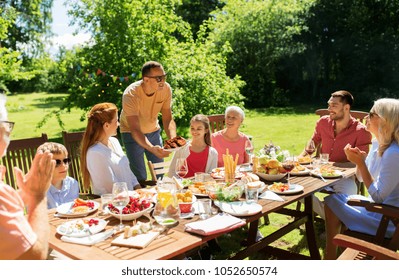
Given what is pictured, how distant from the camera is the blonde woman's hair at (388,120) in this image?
3449mm

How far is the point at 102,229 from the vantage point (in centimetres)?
263

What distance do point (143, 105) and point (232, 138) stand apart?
4.33 feet

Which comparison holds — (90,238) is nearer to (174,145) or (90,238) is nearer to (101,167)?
(101,167)

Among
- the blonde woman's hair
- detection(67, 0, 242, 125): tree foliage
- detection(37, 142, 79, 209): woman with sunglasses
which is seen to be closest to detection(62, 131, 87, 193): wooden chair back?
detection(37, 142, 79, 209): woman with sunglasses

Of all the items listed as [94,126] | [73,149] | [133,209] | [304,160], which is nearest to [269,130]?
[304,160]

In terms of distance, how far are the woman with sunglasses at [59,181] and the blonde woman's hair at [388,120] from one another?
282 cm

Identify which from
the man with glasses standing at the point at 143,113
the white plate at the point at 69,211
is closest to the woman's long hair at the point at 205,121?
the man with glasses standing at the point at 143,113

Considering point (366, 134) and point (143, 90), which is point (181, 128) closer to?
point (143, 90)

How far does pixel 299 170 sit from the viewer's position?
4.18 m

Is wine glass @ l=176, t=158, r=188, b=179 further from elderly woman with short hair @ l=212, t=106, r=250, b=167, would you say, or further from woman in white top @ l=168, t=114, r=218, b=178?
elderly woman with short hair @ l=212, t=106, r=250, b=167

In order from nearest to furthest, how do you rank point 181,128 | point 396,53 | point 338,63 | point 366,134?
point 366,134, point 181,128, point 396,53, point 338,63

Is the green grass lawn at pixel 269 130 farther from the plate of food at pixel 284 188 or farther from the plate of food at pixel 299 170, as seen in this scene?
the plate of food at pixel 284 188
